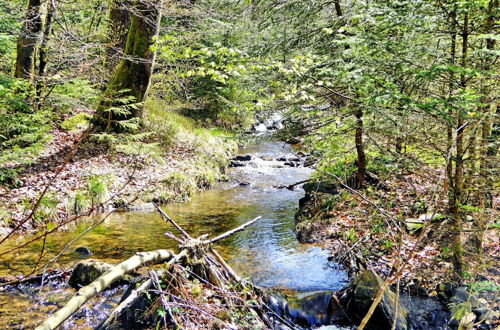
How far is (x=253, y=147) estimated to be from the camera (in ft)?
63.6

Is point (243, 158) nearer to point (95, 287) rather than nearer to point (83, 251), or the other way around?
point (83, 251)

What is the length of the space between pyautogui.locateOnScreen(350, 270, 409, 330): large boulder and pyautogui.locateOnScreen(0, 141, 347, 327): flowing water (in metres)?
0.71

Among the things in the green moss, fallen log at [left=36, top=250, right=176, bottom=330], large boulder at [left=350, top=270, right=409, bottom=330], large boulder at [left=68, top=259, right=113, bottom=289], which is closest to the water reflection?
large boulder at [left=350, top=270, right=409, bottom=330]

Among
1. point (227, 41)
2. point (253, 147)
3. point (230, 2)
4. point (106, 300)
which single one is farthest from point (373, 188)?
point (253, 147)

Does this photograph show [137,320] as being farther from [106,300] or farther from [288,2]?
[288,2]

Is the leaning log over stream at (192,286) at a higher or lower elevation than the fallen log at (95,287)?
lower

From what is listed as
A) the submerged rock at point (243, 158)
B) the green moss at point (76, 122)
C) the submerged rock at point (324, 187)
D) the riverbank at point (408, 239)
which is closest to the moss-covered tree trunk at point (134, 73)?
the green moss at point (76, 122)

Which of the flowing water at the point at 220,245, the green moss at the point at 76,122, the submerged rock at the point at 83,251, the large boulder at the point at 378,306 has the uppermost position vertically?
the green moss at the point at 76,122

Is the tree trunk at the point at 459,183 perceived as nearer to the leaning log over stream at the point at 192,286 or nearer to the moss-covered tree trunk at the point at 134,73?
the leaning log over stream at the point at 192,286

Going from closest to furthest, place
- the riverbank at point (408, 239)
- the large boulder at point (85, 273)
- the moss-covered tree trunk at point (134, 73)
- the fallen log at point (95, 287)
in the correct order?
1. the fallen log at point (95, 287)
2. the riverbank at point (408, 239)
3. the large boulder at point (85, 273)
4. the moss-covered tree trunk at point (134, 73)

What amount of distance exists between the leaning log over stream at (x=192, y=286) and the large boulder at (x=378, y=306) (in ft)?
3.56

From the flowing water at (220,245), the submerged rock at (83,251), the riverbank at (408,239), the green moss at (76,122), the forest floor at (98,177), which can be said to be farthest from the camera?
the green moss at (76,122)

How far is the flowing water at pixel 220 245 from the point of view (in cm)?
443

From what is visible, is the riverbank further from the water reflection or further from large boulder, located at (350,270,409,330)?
the water reflection
